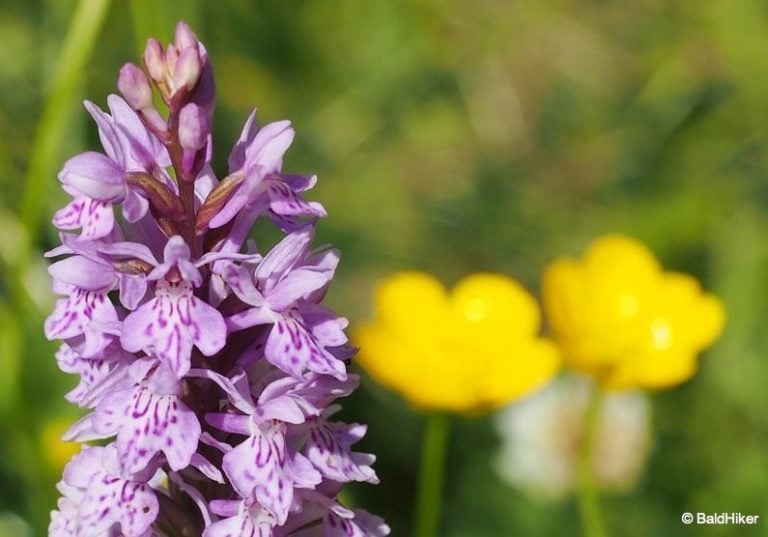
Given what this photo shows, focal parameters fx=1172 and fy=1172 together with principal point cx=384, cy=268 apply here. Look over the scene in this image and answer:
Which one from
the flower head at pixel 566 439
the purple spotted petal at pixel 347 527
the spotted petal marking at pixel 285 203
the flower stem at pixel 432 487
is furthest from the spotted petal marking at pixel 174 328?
the flower head at pixel 566 439

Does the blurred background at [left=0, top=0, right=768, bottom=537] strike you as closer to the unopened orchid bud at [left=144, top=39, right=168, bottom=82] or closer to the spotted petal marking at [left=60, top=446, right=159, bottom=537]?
the spotted petal marking at [left=60, top=446, right=159, bottom=537]

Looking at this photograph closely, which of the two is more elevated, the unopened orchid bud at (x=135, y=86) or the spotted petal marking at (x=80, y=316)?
the unopened orchid bud at (x=135, y=86)

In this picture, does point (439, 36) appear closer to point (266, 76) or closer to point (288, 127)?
point (266, 76)

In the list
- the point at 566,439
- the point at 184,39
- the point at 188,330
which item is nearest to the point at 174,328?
the point at 188,330

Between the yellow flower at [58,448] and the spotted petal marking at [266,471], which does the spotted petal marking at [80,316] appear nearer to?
the spotted petal marking at [266,471]

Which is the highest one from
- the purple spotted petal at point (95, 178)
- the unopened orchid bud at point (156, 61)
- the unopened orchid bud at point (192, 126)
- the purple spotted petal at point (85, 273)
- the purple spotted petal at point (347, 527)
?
the unopened orchid bud at point (156, 61)

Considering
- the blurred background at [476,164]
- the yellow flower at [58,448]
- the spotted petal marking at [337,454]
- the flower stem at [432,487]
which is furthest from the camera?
the blurred background at [476,164]

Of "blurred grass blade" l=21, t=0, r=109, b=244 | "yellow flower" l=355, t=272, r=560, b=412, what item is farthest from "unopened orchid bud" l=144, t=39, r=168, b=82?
"yellow flower" l=355, t=272, r=560, b=412
